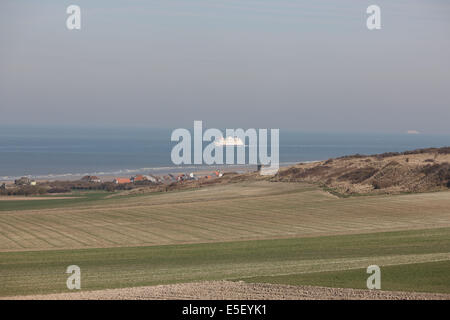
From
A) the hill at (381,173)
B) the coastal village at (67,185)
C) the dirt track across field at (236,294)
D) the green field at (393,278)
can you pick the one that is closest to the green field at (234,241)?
the green field at (393,278)

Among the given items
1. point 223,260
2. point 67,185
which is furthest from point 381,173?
point 67,185

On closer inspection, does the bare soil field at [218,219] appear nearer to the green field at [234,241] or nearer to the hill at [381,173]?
the green field at [234,241]

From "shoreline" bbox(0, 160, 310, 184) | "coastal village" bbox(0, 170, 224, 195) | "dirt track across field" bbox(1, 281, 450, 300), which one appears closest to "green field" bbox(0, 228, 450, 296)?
"dirt track across field" bbox(1, 281, 450, 300)

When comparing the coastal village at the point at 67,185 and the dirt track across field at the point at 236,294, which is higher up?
the dirt track across field at the point at 236,294

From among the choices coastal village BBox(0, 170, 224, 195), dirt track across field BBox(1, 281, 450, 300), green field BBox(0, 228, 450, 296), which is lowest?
coastal village BBox(0, 170, 224, 195)

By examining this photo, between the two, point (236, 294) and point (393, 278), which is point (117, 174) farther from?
point (236, 294)

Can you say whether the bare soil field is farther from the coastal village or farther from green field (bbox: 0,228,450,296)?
the coastal village
